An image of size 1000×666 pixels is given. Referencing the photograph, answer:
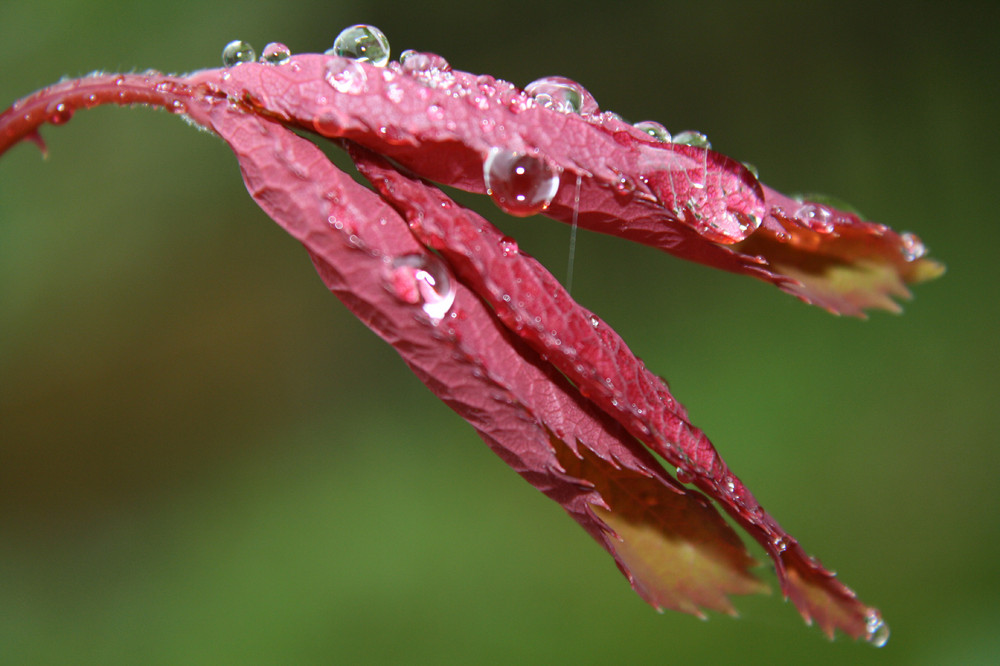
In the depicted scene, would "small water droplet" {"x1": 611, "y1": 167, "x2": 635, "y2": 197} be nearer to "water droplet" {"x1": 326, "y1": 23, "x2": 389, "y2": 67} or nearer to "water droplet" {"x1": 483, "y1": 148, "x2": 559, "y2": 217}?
"water droplet" {"x1": 483, "y1": 148, "x2": 559, "y2": 217}

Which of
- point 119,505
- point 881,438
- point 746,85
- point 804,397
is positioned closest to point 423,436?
point 119,505

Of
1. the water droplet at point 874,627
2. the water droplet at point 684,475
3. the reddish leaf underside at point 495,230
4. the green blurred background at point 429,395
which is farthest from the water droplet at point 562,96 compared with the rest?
the green blurred background at point 429,395

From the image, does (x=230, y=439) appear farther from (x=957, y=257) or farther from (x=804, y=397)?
(x=957, y=257)

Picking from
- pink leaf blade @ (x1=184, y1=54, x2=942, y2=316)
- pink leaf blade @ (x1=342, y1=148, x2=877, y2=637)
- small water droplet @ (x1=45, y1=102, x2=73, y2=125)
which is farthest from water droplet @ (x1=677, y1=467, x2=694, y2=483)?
small water droplet @ (x1=45, y1=102, x2=73, y2=125)

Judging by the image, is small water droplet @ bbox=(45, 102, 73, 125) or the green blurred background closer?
small water droplet @ bbox=(45, 102, 73, 125)

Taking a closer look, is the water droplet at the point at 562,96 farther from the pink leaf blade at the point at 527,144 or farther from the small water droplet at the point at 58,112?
the small water droplet at the point at 58,112

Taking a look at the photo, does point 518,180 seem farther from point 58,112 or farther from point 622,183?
point 58,112

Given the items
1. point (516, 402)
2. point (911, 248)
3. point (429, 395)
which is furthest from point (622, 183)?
point (429, 395)
